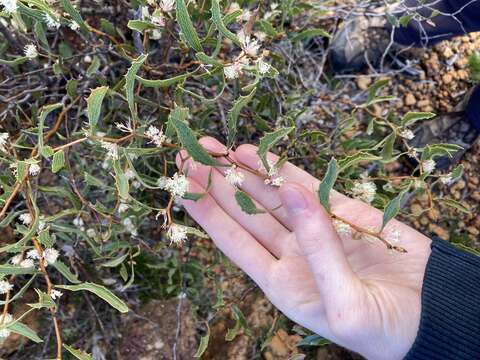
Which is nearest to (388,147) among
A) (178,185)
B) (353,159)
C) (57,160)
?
(353,159)

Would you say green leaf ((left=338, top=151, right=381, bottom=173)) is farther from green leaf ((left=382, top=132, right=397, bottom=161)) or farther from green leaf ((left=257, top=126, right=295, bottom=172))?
green leaf ((left=382, top=132, right=397, bottom=161))

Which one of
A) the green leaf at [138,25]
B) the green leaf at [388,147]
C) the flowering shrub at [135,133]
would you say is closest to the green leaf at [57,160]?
the flowering shrub at [135,133]

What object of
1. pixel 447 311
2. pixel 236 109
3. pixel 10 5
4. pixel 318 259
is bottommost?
pixel 447 311

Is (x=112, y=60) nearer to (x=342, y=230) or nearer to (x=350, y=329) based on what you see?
(x=342, y=230)

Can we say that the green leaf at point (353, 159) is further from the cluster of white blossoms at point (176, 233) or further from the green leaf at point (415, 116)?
the cluster of white blossoms at point (176, 233)

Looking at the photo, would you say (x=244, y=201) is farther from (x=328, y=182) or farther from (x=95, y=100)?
(x=95, y=100)
